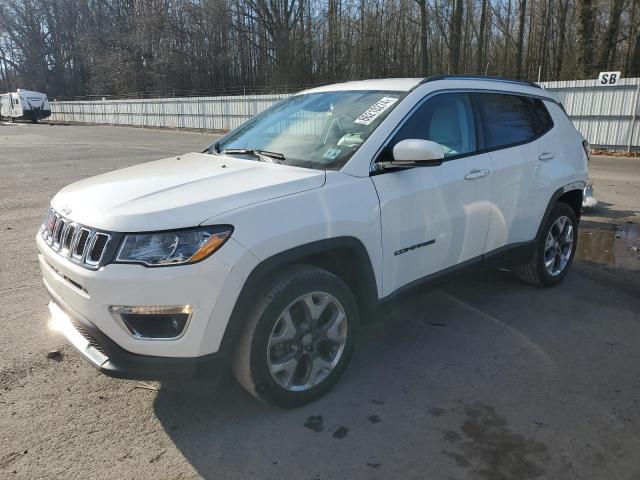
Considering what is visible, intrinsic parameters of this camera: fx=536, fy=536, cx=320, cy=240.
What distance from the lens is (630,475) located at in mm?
2535

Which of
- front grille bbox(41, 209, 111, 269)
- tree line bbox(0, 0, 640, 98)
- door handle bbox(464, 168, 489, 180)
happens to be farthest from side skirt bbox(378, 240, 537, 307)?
tree line bbox(0, 0, 640, 98)

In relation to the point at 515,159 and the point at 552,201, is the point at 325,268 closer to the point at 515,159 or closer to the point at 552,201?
the point at 515,159

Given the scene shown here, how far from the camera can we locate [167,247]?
249 cm

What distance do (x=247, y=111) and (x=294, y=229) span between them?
2731 centimetres

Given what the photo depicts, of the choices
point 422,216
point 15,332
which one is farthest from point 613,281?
point 15,332

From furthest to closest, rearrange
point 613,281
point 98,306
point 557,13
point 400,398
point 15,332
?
1. point 557,13
2. point 613,281
3. point 15,332
4. point 400,398
5. point 98,306

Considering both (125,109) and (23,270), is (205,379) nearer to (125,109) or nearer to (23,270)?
(23,270)

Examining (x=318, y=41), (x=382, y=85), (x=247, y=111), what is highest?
(x=318, y=41)

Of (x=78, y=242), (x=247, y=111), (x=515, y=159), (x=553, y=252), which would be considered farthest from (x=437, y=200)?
(x=247, y=111)

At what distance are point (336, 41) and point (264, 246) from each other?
3943 cm

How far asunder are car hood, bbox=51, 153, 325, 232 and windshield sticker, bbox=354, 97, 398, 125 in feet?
2.00

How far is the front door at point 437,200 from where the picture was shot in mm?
3268

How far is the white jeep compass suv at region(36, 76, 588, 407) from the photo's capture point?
251 cm

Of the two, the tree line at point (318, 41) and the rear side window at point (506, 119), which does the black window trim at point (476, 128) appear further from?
the tree line at point (318, 41)
